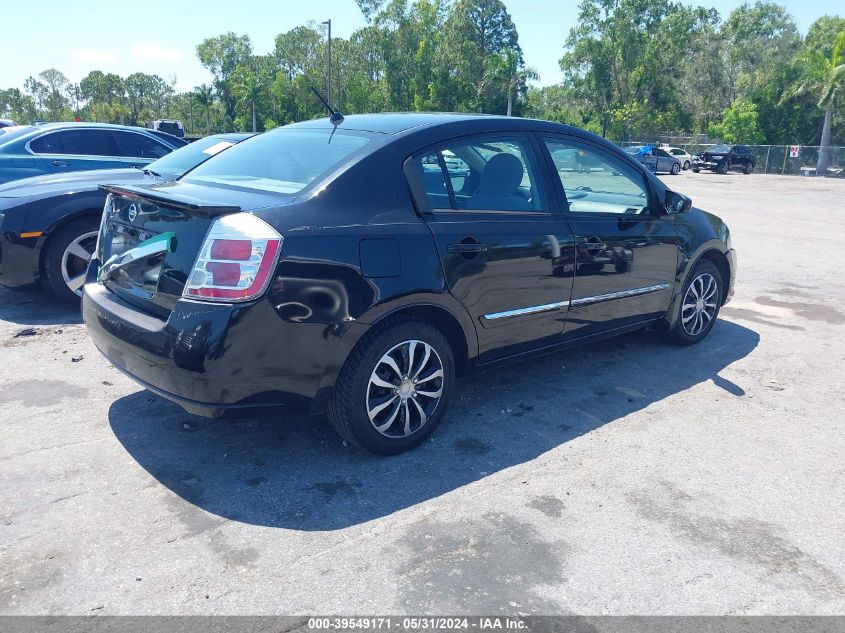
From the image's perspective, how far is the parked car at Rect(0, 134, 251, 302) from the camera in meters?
6.07

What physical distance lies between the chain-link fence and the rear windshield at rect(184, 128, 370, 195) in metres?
45.0

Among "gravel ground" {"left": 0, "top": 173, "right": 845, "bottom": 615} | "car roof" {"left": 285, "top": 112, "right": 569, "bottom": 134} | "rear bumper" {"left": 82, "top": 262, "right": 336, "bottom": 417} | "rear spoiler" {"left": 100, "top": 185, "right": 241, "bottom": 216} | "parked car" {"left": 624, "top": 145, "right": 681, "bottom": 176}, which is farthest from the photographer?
"parked car" {"left": 624, "top": 145, "right": 681, "bottom": 176}

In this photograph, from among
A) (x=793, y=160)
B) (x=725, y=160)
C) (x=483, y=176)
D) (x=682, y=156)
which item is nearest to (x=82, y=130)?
(x=483, y=176)

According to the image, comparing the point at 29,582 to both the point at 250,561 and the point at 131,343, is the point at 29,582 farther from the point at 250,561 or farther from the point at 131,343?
the point at 131,343

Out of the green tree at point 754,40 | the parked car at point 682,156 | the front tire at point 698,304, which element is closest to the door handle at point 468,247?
the front tire at point 698,304

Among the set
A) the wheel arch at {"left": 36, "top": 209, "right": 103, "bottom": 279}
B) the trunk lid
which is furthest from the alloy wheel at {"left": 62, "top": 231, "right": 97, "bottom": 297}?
the trunk lid

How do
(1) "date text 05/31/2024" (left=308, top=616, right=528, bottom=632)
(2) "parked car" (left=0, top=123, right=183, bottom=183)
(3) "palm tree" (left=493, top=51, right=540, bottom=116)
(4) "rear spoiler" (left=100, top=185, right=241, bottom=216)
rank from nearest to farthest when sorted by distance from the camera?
(1) "date text 05/31/2024" (left=308, top=616, right=528, bottom=632) < (4) "rear spoiler" (left=100, top=185, right=241, bottom=216) < (2) "parked car" (left=0, top=123, right=183, bottom=183) < (3) "palm tree" (left=493, top=51, right=540, bottom=116)

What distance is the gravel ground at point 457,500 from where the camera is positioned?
2.72 meters

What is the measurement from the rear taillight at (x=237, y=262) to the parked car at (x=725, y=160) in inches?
1648

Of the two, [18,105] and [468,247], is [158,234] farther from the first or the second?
[18,105]

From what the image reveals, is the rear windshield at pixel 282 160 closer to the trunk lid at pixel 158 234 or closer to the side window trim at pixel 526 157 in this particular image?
the trunk lid at pixel 158 234

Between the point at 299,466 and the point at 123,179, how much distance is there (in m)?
4.40

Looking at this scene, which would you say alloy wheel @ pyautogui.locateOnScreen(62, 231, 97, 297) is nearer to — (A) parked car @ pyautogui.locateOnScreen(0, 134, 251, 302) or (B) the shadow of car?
(A) parked car @ pyautogui.locateOnScreen(0, 134, 251, 302)

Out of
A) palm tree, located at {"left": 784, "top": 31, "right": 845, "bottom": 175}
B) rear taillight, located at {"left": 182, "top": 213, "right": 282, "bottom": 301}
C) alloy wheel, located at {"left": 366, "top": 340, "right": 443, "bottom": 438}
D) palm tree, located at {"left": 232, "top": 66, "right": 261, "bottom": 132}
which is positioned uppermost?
palm tree, located at {"left": 232, "top": 66, "right": 261, "bottom": 132}
